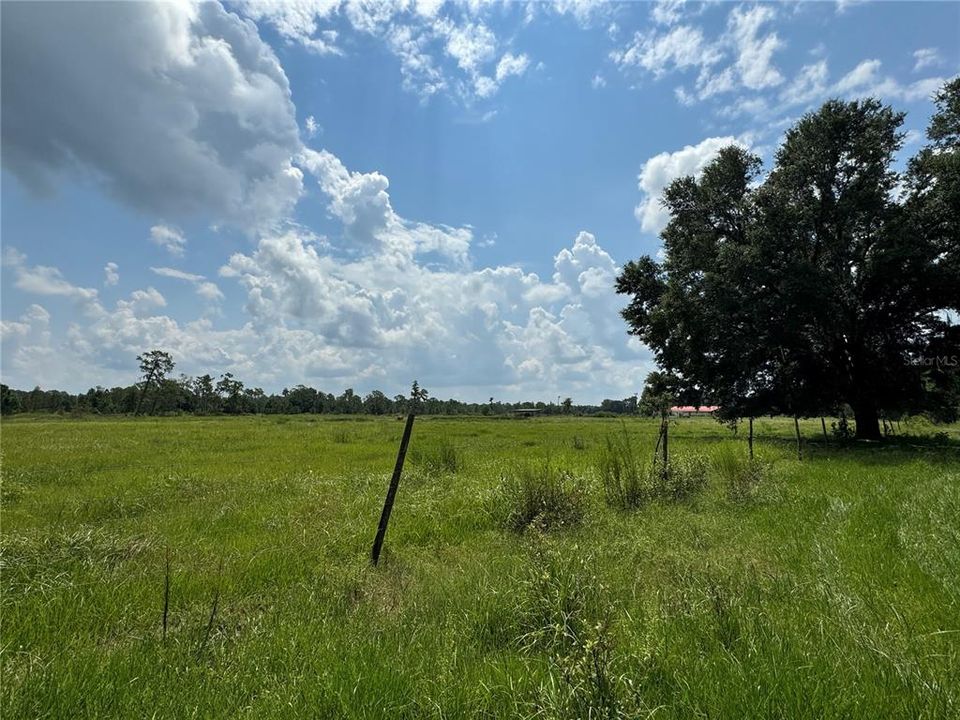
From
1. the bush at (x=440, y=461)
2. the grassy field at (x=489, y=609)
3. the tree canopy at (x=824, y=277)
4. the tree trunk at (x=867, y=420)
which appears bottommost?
the grassy field at (x=489, y=609)

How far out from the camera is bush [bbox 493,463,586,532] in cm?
879

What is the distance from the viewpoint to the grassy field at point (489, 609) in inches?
133

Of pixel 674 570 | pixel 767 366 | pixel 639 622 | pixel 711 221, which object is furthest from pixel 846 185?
pixel 639 622

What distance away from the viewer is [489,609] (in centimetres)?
495

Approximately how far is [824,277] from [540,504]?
1809 centimetres

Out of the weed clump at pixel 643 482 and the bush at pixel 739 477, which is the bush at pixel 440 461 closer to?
the weed clump at pixel 643 482

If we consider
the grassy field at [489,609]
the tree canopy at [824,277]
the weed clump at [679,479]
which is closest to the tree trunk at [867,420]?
the tree canopy at [824,277]

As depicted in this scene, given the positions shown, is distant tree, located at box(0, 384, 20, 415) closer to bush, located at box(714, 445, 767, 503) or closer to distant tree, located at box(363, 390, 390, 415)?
distant tree, located at box(363, 390, 390, 415)

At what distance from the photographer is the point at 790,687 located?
3.24 meters

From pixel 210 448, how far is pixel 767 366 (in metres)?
28.4

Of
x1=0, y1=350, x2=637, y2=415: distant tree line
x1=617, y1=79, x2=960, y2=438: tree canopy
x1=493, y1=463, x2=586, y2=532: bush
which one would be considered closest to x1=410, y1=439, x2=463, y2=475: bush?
x1=493, y1=463, x2=586, y2=532: bush

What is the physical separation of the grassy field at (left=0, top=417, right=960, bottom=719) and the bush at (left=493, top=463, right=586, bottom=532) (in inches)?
5.0

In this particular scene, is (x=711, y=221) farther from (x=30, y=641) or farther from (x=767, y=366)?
(x=30, y=641)

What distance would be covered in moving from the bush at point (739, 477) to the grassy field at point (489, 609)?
0.43 feet
